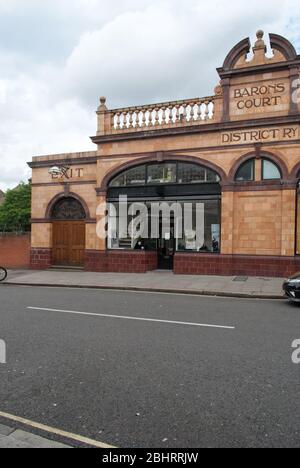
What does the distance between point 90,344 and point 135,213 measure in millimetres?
11453

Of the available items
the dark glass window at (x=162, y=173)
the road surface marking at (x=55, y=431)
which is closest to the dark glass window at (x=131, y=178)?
the dark glass window at (x=162, y=173)

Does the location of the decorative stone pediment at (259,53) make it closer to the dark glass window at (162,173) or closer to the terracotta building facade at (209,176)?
the terracotta building facade at (209,176)

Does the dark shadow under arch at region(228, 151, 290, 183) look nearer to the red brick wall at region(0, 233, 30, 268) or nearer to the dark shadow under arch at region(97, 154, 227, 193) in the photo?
the dark shadow under arch at region(97, 154, 227, 193)

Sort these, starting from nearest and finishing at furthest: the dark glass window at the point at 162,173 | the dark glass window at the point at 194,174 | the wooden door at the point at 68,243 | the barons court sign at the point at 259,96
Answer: the barons court sign at the point at 259,96
the dark glass window at the point at 194,174
the dark glass window at the point at 162,173
the wooden door at the point at 68,243

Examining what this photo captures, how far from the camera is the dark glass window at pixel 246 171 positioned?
1488 cm

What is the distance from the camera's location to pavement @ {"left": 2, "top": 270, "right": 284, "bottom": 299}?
38.1 ft

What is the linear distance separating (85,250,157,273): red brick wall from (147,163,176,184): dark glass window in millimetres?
3341

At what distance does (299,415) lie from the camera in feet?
11.9

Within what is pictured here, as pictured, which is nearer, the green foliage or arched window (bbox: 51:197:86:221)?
arched window (bbox: 51:197:86:221)

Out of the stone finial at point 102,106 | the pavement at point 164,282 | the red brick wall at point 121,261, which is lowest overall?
the pavement at point 164,282

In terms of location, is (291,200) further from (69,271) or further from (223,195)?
(69,271)

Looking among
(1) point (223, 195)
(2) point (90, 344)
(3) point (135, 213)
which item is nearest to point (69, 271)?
(3) point (135, 213)

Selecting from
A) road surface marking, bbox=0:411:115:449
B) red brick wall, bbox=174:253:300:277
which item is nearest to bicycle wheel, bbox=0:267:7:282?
red brick wall, bbox=174:253:300:277

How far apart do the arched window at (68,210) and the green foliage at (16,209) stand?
33184 mm
